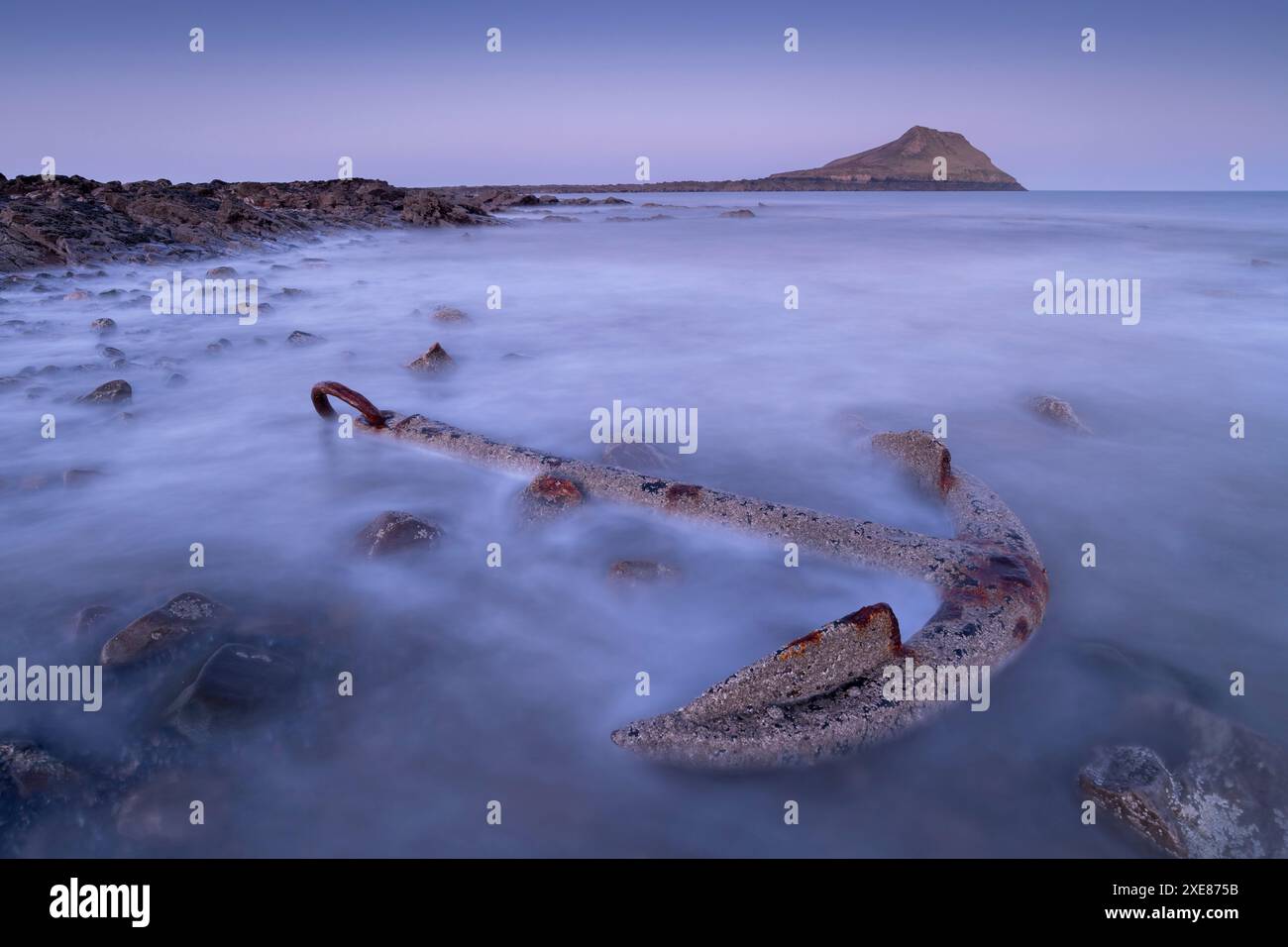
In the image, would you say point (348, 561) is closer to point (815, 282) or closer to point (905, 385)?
point (905, 385)

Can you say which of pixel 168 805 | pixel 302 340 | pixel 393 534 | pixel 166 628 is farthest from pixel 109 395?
pixel 168 805

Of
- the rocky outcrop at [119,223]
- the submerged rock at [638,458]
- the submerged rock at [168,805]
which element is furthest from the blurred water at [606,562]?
the rocky outcrop at [119,223]

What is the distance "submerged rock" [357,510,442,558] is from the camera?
3498 mm

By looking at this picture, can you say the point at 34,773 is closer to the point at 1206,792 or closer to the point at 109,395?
the point at 1206,792

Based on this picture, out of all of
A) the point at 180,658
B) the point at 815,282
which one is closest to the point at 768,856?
the point at 180,658

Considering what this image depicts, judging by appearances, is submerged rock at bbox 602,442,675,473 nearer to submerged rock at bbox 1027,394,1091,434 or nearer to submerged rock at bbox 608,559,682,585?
submerged rock at bbox 608,559,682,585

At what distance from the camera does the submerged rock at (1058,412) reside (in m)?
5.39

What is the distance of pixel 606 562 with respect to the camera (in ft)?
11.2

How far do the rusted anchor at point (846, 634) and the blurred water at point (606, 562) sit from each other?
5.3 inches

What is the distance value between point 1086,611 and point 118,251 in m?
17.8

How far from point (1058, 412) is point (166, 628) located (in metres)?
5.94

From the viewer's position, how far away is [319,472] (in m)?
4.63

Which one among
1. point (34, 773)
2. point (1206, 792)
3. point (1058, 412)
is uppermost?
point (1058, 412)

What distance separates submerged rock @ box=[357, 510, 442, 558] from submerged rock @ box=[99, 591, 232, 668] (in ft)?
2.38
